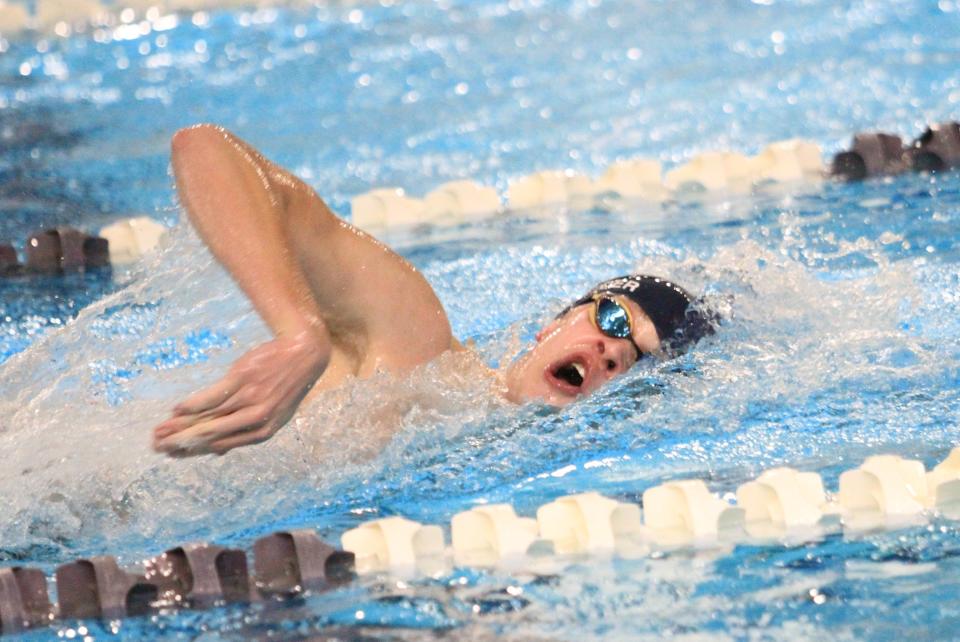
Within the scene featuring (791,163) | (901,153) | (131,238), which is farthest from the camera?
(791,163)

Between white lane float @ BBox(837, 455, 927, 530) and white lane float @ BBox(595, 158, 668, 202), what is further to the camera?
white lane float @ BBox(595, 158, 668, 202)

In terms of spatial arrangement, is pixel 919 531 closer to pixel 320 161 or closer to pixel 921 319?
pixel 921 319

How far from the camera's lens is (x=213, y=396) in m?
1.84

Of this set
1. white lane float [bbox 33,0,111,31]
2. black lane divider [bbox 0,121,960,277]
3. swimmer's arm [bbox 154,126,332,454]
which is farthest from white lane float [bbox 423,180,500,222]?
white lane float [bbox 33,0,111,31]

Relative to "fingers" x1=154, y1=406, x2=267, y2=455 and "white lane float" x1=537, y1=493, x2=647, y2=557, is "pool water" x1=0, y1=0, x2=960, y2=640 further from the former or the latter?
"fingers" x1=154, y1=406, x2=267, y2=455

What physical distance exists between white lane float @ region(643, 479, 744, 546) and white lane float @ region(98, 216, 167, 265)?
2.42 meters

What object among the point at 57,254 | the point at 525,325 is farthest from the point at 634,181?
the point at 57,254

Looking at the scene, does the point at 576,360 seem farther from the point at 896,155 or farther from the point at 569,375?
the point at 896,155

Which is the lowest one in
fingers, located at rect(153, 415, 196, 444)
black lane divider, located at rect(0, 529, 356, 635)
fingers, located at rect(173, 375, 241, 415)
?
black lane divider, located at rect(0, 529, 356, 635)

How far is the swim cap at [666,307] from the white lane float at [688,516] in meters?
0.59

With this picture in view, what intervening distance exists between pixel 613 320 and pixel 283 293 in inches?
36.3

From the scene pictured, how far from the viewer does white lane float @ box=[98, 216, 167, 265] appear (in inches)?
169

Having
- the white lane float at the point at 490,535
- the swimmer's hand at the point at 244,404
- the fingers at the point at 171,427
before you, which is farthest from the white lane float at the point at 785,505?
the fingers at the point at 171,427

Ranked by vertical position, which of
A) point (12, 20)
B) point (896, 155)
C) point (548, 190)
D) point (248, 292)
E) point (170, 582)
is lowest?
point (170, 582)
